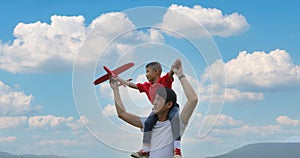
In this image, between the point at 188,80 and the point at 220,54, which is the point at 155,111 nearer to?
the point at 188,80

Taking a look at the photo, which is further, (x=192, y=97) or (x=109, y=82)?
(x=109, y=82)

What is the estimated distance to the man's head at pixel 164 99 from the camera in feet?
12.7

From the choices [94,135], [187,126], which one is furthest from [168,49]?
[94,135]

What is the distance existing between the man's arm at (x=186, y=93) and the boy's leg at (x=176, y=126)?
62mm

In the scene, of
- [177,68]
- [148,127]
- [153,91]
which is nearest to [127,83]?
[153,91]

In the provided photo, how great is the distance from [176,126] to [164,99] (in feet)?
0.86

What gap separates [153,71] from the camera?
4.17 m

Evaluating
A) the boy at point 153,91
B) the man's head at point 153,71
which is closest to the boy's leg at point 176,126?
the boy at point 153,91

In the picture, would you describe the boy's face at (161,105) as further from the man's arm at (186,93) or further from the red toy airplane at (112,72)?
the red toy airplane at (112,72)

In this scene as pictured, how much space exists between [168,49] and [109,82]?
2.06 ft

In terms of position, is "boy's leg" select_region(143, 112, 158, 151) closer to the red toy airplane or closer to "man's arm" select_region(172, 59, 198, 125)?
"man's arm" select_region(172, 59, 198, 125)

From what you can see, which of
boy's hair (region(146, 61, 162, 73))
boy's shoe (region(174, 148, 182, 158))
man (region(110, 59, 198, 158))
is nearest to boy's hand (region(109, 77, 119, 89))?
man (region(110, 59, 198, 158))

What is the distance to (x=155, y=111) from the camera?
3.97m

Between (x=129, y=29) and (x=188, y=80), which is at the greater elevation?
(x=129, y=29)
